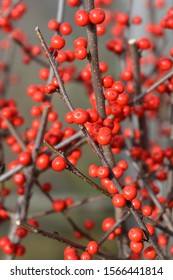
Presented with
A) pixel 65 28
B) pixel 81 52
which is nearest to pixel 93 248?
pixel 81 52

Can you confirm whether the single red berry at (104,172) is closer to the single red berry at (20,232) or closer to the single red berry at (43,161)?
the single red berry at (43,161)

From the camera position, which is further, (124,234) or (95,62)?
(124,234)

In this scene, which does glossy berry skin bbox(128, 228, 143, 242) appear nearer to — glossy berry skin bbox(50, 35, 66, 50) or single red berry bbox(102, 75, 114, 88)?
single red berry bbox(102, 75, 114, 88)

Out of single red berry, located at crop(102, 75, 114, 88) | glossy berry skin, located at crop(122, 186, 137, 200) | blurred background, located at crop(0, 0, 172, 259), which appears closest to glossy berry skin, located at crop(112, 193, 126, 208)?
Answer: glossy berry skin, located at crop(122, 186, 137, 200)

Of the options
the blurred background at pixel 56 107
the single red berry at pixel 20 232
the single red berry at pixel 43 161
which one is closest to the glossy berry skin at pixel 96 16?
the single red berry at pixel 43 161

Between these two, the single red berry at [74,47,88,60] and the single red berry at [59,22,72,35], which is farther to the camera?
the single red berry at [59,22,72,35]

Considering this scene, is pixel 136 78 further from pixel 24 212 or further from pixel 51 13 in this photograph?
pixel 51 13

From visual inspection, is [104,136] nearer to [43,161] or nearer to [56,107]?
[43,161]
